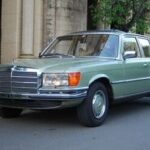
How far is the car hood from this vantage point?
875cm

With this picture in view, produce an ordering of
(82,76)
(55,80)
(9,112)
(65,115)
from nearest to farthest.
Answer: (55,80) < (82,76) < (9,112) < (65,115)

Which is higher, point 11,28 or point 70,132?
point 11,28

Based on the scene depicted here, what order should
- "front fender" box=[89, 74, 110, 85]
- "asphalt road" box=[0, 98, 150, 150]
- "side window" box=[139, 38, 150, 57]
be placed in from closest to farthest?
1. "asphalt road" box=[0, 98, 150, 150]
2. "front fender" box=[89, 74, 110, 85]
3. "side window" box=[139, 38, 150, 57]

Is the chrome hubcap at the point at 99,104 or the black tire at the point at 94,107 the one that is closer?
the black tire at the point at 94,107

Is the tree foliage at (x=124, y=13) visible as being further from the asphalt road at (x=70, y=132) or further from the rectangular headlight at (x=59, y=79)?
the rectangular headlight at (x=59, y=79)

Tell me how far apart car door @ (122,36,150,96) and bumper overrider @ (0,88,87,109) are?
1.70 m

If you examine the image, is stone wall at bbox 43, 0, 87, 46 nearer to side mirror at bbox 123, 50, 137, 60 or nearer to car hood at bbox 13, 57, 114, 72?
A: side mirror at bbox 123, 50, 137, 60

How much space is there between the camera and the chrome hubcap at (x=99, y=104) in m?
9.12

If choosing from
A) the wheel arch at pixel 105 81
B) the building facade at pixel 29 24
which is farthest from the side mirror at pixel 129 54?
the building facade at pixel 29 24

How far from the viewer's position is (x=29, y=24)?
664 inches

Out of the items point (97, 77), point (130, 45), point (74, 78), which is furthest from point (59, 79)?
point (130, 45)

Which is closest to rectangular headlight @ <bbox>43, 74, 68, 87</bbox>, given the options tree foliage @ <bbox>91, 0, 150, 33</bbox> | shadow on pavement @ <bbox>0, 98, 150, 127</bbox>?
shadow on pavement @ <bbox>0, 98, 150, 127</bbox>

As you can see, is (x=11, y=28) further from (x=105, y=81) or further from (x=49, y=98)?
(x=49, y=98)

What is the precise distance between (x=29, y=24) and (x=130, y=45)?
22.4 ft
